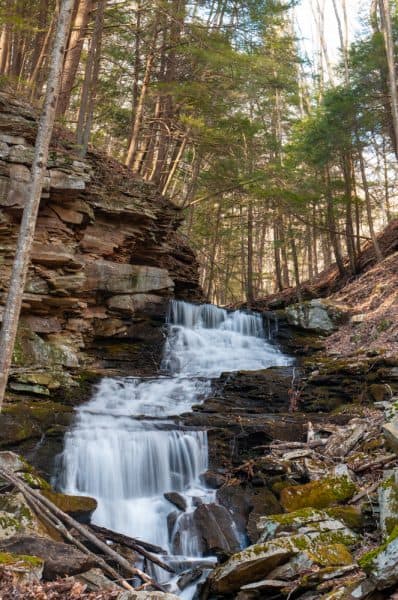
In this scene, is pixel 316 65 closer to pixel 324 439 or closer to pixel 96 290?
pixel 96 290

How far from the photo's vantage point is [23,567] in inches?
162

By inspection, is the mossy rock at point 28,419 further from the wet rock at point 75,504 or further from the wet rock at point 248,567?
the wet rock at point 248,567

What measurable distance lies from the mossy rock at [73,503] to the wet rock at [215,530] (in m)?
1.44

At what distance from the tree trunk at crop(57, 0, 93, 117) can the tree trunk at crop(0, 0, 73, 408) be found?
6878mm

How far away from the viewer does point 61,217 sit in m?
12.7

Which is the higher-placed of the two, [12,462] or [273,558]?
[12,462]

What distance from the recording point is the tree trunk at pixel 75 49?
14.2m

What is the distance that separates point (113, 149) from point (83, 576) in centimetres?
2214

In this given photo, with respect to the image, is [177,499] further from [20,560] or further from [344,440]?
[20,560]

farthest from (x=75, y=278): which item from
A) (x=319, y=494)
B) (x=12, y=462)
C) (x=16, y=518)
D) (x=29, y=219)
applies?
(x=319, y=494)

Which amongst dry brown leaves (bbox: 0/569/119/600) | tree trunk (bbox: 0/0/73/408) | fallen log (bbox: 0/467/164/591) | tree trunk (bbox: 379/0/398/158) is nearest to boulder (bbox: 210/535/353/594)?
fallen log (bbox: 0/467/164/591)

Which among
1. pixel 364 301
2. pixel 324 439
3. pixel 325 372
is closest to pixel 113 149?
pixel 364 301

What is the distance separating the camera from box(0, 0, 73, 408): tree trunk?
687cm

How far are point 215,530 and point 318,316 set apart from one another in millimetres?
10023
